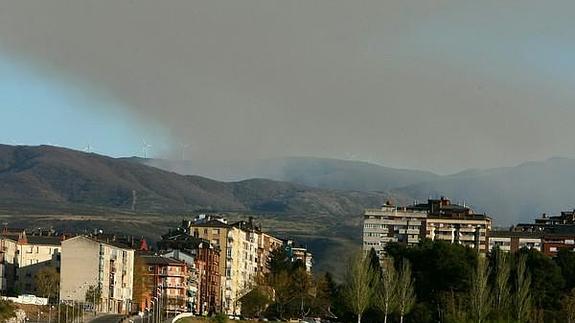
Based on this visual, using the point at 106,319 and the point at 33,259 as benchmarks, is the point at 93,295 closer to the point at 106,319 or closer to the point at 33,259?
the point at 106,319

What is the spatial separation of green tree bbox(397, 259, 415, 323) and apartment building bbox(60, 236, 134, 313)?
104 feet

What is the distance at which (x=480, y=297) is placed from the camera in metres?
124

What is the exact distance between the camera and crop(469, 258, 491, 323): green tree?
123 meters

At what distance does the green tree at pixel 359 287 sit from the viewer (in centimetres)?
13538

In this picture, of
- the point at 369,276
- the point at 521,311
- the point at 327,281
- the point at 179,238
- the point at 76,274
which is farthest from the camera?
the point at 179,238

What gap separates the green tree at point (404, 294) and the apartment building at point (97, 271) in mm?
31837

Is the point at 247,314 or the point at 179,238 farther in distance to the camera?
the point at 179,238

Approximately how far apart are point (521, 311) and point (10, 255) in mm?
62473

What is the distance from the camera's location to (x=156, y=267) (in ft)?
553

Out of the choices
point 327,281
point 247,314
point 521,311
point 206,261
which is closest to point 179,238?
point 206,261

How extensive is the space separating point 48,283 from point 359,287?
33.1 meters

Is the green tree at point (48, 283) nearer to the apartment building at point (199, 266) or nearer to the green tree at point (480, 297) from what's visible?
the apartment building at point (199, 266)

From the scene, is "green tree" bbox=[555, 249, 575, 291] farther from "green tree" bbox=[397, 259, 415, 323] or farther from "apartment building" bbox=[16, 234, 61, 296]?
"apartment building" bbox=[16, 234, 61, 296]

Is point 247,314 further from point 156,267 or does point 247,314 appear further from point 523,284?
point 523,284
